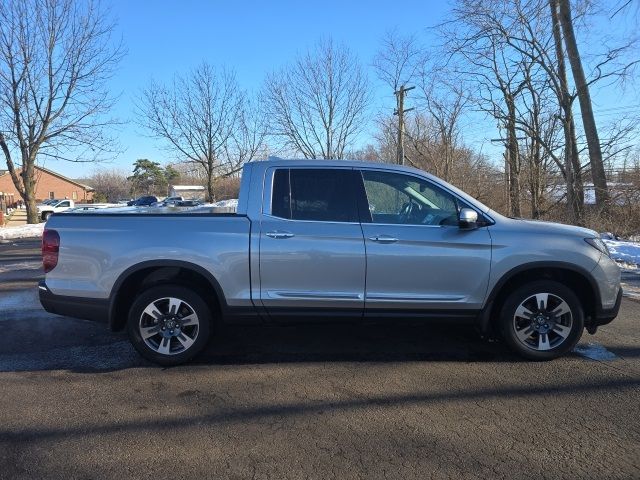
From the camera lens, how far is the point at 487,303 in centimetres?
455

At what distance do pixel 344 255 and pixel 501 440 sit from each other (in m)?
1.93

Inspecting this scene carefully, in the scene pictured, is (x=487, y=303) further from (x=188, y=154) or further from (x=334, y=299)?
(x=188, y=154)

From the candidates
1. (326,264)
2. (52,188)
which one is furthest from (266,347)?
(52,188)

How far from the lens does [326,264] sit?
444cm

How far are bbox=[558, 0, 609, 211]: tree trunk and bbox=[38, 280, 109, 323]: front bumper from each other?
16.8 meters

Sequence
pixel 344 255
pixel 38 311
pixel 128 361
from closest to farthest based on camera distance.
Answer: pixel 344 255
pixel 128 361
pixel 38 311

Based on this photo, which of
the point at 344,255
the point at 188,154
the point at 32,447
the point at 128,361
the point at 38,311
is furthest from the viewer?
the point at 188,154

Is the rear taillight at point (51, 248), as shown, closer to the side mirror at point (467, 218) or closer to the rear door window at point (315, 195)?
the rear door window at point (315, 195)

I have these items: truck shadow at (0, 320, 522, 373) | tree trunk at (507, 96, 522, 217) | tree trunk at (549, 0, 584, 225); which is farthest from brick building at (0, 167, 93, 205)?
truck shadow at (0, 320, 522, 373)

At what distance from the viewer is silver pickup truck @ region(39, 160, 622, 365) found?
4.45 metres

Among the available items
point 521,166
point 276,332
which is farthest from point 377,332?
point 521,166

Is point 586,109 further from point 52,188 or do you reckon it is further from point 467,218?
point 52,188

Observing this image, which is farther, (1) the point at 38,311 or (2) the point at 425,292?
(1) the point at 38,311

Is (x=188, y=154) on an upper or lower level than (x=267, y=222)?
upper
